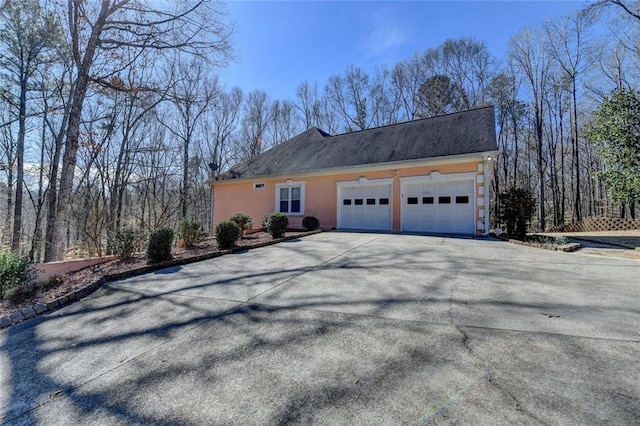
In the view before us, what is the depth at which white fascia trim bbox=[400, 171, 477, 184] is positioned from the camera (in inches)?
393

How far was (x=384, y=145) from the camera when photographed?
1290 cm

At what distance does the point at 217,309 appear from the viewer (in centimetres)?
364

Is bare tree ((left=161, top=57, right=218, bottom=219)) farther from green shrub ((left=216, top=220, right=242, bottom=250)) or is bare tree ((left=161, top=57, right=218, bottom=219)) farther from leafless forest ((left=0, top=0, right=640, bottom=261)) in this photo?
green shrub ((left=216, top=220, right=242, bottom=250))

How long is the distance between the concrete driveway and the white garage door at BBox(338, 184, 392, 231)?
691cm

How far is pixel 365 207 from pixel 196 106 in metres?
16.1

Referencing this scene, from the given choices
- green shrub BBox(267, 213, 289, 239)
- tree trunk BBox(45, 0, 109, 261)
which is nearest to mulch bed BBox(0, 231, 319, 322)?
green shrub BBox(267, 213, 289, 239)

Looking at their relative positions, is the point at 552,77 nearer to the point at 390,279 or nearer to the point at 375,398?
the point at 390,279

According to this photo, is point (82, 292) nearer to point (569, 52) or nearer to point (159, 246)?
point (159, 246)

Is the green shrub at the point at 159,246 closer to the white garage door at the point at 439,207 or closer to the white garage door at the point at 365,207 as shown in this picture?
the white garage door at the point at 365,207

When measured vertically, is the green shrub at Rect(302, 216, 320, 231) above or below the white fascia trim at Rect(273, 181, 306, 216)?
below

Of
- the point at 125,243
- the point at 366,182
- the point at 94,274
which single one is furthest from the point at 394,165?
the point at 94,274

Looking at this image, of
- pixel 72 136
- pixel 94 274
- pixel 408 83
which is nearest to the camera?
pixel 94 274

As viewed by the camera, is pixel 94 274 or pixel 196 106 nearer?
pixel 94 274

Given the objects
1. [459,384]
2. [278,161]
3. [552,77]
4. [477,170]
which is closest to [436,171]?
[477,170]
